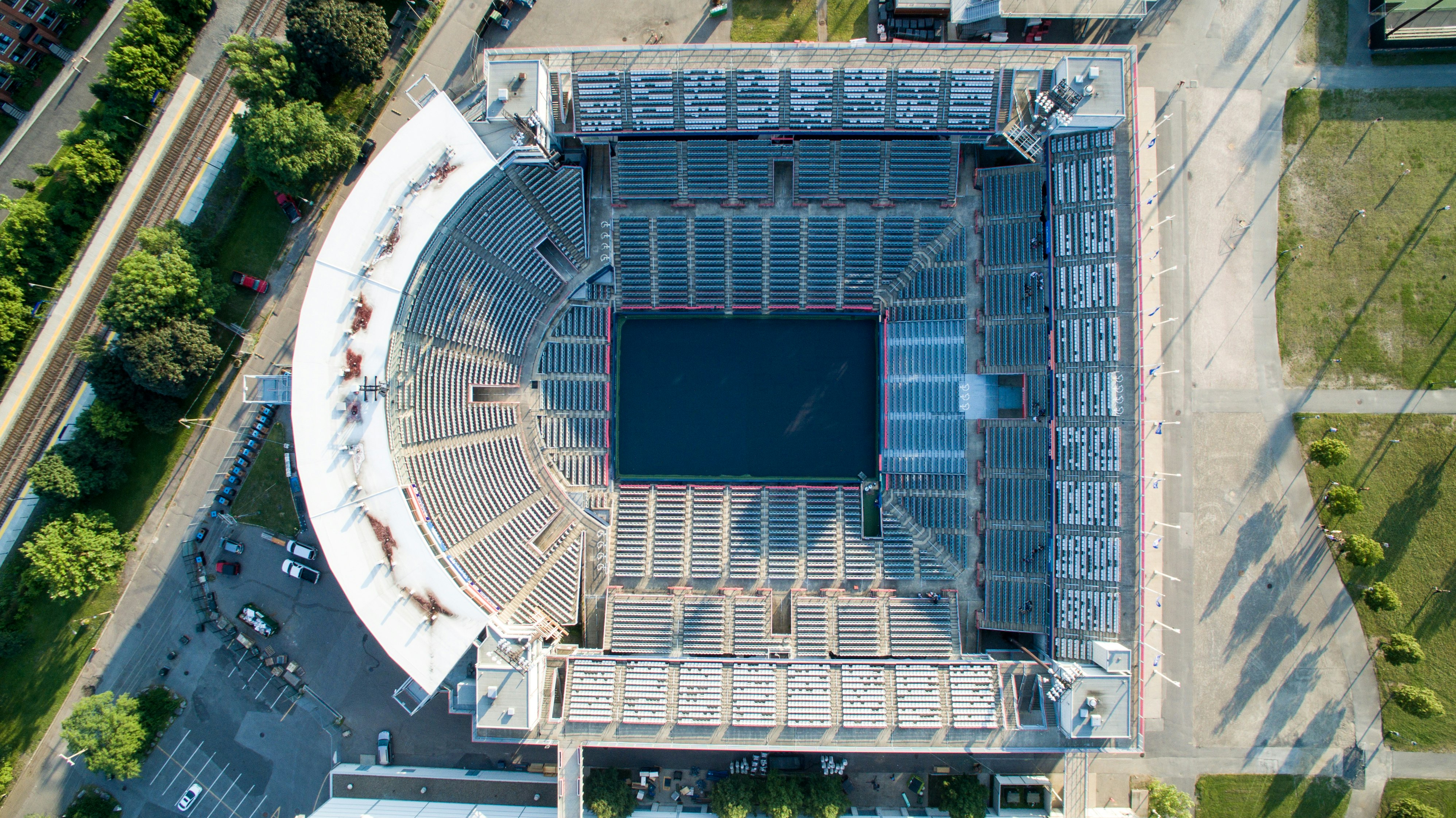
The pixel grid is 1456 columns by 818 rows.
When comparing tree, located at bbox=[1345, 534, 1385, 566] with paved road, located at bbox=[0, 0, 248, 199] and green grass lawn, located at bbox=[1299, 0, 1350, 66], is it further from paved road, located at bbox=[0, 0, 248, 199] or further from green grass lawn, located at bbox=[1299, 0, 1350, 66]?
paved road, located at bbox=[0, 0, 248, 199]

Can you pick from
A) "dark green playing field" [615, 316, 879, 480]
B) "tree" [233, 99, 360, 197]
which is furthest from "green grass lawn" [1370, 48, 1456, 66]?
"tree" [233, 99, 360, 197]

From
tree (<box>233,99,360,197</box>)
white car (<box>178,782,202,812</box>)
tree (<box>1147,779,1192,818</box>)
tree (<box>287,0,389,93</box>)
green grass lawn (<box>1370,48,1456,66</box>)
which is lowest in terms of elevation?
white car (<box>178,782,202,812</box>)

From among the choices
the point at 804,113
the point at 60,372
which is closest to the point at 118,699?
the point at 60,372

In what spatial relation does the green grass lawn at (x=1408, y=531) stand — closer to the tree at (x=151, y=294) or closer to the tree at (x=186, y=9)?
the tree at (x=151, y=294)

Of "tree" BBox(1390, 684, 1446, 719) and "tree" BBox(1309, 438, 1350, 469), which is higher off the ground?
"tree" BBox(1309, 438, 1350, 469)

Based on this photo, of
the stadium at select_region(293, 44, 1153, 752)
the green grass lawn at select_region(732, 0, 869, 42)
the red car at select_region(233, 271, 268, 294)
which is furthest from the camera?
the green grass lawn at select_region(732, 0, 869, 42)

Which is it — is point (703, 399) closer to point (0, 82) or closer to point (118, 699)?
point (118, 699)
